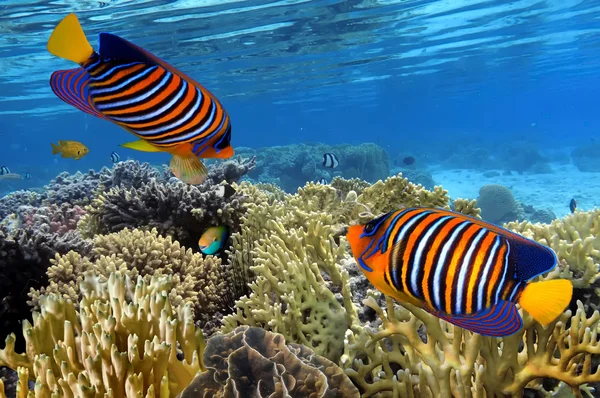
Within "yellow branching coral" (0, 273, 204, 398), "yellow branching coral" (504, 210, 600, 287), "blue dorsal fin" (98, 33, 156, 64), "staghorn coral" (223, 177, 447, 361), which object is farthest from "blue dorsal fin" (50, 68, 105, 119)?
"yellow branching coral" (504, 210, 600, 287)

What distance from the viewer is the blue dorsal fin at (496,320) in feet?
4.41

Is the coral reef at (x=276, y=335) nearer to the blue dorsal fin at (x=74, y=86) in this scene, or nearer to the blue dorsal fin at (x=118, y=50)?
the blue dorsal fin at (x=74, y=86)

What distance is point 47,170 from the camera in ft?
180

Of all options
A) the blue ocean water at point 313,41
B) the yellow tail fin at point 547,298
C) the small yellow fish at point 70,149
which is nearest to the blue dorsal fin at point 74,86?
the yellow tail fin at point 547,298

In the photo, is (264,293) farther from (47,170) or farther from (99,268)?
(47,170)

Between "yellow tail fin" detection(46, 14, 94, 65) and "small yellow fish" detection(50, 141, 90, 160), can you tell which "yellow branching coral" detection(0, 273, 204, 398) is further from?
"small yellow fish" detection(50, 141, 90, 160)

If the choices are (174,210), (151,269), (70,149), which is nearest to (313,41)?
(70,149)

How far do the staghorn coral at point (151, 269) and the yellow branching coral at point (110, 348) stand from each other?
51.1 inches

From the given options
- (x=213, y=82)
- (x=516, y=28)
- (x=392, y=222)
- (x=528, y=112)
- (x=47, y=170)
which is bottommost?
(x=528, y=112)

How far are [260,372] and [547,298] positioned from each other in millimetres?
1331

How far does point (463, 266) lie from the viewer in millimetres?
1338

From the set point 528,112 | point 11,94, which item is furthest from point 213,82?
point 528,112

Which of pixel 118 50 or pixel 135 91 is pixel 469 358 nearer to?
pixel 135 91

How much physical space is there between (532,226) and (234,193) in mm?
3668
